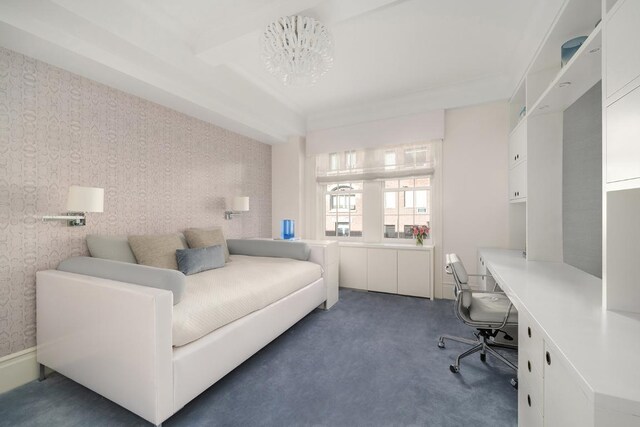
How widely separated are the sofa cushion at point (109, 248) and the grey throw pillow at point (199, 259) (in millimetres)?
390

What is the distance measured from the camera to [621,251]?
1.17 m

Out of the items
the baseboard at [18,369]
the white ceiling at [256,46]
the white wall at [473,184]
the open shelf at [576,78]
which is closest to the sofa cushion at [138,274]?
the baseboard at [18,369]

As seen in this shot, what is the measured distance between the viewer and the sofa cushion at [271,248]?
3.14 m

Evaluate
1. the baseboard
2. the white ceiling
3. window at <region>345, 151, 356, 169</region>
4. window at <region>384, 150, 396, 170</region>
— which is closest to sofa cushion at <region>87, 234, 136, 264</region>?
the baseboard

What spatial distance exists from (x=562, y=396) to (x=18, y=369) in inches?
123

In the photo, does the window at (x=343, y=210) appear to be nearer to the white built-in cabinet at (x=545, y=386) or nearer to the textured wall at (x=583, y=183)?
the textured wall at (x=583, y=183)

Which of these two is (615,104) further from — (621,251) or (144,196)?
(144,196)

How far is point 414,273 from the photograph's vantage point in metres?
3.62

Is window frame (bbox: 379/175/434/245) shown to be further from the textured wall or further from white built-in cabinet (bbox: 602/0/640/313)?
white built-in cabinet (bbox: 602/0/640/313)

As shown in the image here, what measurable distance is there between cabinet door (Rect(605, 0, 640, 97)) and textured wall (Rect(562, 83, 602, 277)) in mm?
828

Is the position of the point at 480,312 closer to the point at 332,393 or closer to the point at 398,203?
the point at 332,393

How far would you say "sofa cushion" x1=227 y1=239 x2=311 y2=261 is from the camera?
314cm

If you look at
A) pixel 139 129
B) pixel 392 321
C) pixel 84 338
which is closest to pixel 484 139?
pixel 392 321

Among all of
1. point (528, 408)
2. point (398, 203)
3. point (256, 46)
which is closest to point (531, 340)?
point (528, 408)
